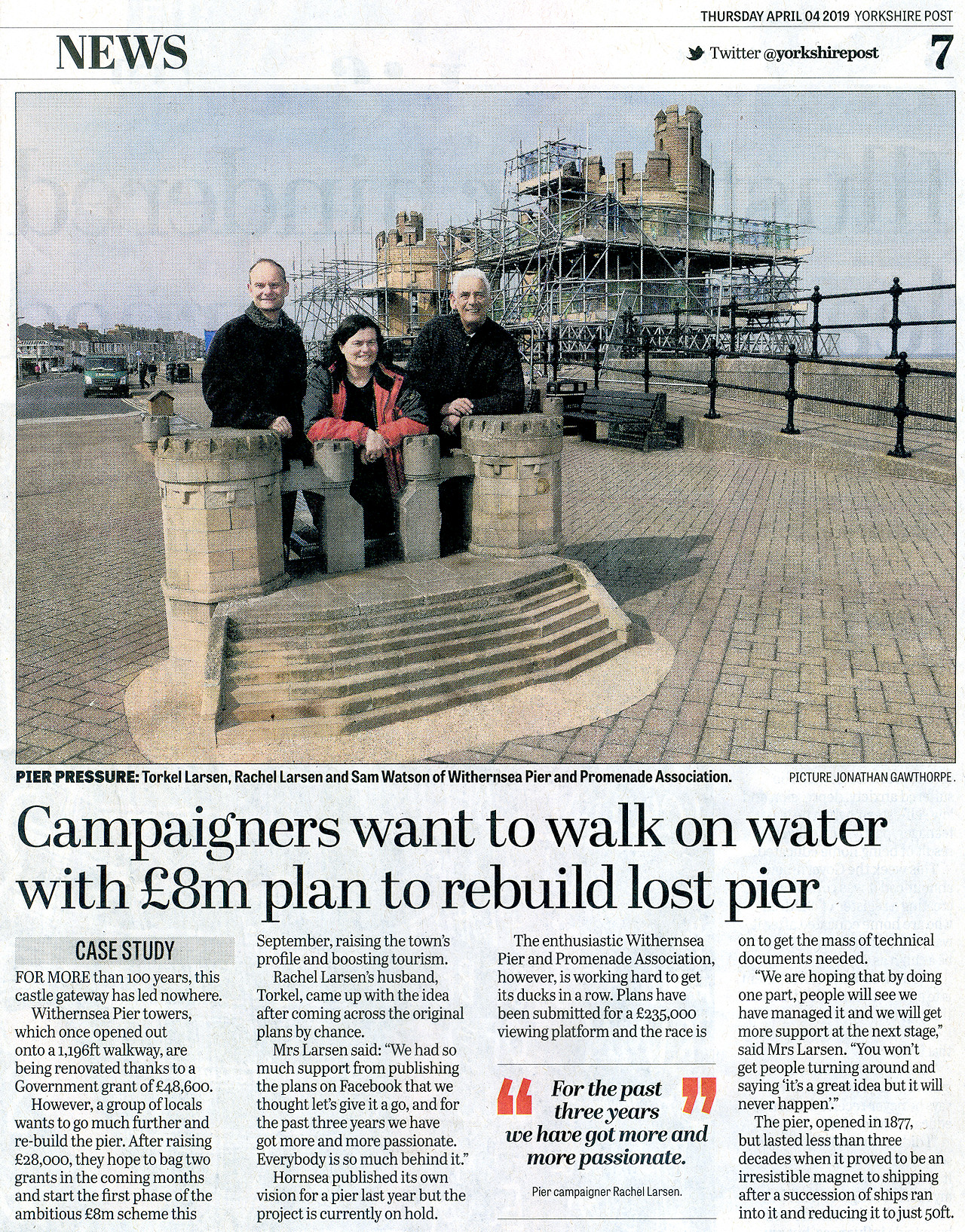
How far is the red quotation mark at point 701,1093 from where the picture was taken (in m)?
4.22

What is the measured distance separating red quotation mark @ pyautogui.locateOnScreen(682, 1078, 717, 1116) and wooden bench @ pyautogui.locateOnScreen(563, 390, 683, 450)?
491 inches

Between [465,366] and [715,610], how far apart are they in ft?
8.69

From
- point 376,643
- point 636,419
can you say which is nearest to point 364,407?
point 376,643

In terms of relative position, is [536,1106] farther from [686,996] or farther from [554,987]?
[686,996]

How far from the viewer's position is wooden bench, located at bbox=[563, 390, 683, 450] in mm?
15656

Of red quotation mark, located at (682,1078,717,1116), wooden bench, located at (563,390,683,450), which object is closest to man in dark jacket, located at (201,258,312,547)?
red quotation mark, located at (682,1078,717,1116)

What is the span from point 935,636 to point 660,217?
97.7 feet

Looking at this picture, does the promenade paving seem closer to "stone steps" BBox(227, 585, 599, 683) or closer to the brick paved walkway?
the brick paved walkway

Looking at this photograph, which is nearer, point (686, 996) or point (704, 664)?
point (686, 996)

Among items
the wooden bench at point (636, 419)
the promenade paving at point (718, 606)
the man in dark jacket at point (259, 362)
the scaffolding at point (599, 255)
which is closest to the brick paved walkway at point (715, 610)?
the promenade paving at point (718, 606)

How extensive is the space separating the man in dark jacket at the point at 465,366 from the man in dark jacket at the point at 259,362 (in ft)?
3.36

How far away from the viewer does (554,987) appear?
4.28 metres
